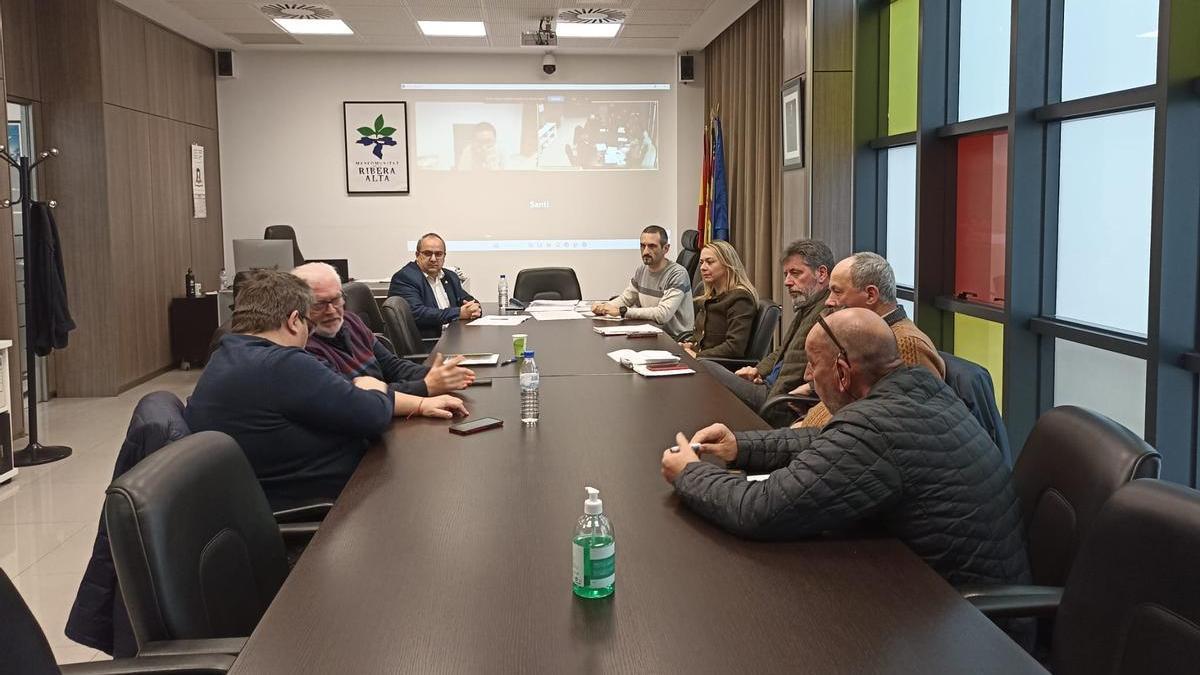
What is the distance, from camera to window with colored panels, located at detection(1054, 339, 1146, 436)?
12.5 ft

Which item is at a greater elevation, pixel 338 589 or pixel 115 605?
pixel 338 589

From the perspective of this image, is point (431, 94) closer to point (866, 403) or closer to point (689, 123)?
point (689, 123)

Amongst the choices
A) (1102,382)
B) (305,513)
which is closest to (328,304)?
(305,513)

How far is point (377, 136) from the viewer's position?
1066cm

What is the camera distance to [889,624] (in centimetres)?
161

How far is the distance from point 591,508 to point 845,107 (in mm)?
5167

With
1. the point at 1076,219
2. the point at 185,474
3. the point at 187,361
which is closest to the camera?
the point at 185,474

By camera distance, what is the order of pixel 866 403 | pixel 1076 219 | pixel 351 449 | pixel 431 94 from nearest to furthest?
pixel 866 403 → pixel 351 449 → pixel 1076 219 → pixel 431 94

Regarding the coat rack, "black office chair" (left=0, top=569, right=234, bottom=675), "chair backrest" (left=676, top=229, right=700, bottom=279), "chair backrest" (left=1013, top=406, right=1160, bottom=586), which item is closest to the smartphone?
"chair backrest" (left=1013, top=406, right=1160, bottom=586)

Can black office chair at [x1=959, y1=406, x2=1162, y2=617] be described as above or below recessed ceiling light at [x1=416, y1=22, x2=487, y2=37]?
below

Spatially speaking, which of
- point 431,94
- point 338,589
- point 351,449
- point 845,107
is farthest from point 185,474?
point 431,94

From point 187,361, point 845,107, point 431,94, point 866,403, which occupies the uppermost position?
point 431,94

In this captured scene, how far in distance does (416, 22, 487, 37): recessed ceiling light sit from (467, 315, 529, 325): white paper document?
376cm

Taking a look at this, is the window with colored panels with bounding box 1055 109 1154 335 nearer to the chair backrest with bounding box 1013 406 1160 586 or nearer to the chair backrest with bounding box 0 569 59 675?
the chair backrest with bounding box 1013 406 1160 586
